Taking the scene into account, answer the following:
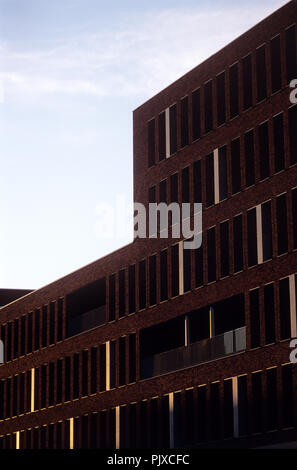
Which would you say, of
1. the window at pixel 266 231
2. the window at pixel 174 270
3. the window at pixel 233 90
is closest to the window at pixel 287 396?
the window at pixel 266 231

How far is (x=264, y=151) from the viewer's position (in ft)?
180

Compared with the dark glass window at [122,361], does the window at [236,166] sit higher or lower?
higher

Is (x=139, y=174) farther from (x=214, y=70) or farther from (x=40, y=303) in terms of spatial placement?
(x=40, y=303)

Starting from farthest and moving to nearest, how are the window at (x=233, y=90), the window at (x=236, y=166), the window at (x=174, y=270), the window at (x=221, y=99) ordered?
the window at (x=174, y=270)
the window at (x=221, y=99)
the window at (x=233, y=90)
the window at (x=236, y=166)

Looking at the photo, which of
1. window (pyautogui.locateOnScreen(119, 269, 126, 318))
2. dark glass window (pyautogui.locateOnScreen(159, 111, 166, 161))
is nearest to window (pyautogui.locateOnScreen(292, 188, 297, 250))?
dark glass window (pyautogui.locateOnScreen(159, 111, 166, 161))

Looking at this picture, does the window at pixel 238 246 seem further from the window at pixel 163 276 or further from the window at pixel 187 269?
the window at pixel 163 276

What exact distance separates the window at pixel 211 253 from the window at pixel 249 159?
139 inches

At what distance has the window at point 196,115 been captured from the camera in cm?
6091

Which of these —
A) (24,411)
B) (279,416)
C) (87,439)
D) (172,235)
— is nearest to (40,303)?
(24,411)

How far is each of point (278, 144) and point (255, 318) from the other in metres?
7.97

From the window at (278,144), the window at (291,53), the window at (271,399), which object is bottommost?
the window at (271,399)

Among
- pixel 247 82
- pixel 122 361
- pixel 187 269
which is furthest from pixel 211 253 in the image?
pixel 122 361

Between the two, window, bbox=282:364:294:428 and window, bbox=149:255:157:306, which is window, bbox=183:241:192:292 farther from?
window, bbox=282:364:294:428

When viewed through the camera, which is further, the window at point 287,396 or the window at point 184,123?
the window at point 184,123
